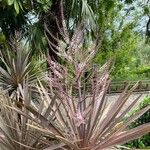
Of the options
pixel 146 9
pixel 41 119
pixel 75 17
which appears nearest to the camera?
pixel 41 119

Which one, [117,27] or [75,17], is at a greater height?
[75,17]

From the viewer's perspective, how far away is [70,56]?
3.83 meters

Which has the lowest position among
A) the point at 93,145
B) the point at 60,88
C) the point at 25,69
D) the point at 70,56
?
the point at 25,69

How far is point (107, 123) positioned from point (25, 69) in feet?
18.8

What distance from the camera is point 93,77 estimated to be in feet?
13.8

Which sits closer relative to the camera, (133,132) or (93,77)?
(133,132)

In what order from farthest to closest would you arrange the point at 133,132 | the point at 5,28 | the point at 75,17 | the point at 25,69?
the point at 5,28 → the point at 75,17 → the point at 25,69 → the point at 133,132

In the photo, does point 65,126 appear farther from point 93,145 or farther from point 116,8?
point 116,8

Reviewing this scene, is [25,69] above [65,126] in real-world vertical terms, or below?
below

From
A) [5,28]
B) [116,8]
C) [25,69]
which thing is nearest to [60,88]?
A: [25,69]

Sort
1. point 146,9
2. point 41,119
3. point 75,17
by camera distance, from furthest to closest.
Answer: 1. point 146,9
2. point 75,17
3. point 41,119

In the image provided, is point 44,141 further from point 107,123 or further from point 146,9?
point 146,9

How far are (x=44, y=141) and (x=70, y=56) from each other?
0.81 m

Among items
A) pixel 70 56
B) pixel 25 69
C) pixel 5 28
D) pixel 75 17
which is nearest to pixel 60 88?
pixel 70 56
